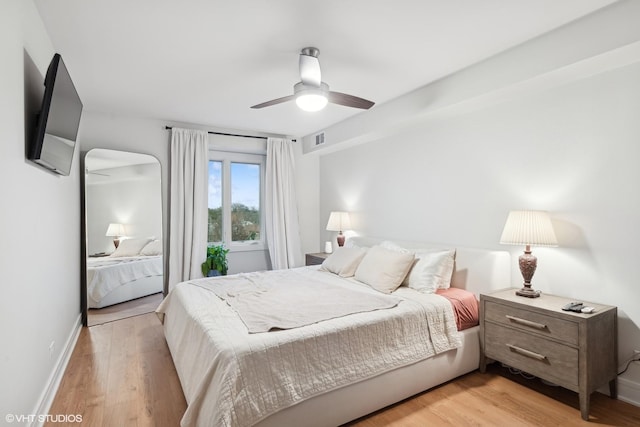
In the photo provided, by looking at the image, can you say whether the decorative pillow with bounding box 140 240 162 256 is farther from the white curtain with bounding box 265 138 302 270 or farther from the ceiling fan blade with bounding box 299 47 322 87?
the ceiling fan blade with bounding box 299 47 322 87

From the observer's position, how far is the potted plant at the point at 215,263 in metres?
4.65

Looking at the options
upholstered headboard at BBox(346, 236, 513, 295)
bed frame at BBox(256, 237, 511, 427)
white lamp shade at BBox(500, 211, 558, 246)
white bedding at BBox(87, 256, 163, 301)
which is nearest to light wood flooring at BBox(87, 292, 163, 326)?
white bedding at BBox(87, 256, 163, 301)

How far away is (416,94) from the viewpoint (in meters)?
3.38

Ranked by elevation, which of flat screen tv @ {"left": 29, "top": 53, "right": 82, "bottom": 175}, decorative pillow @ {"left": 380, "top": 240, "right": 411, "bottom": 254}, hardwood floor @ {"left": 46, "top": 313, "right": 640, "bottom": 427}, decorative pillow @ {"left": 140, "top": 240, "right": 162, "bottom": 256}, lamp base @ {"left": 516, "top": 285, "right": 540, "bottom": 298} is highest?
flat screen tv @ {"left": 29, "top": 53, "right": 82, "bottom": 175}

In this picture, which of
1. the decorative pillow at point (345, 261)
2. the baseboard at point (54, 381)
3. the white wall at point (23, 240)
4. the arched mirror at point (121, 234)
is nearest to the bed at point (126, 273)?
the arched mirror at point (121, 234)

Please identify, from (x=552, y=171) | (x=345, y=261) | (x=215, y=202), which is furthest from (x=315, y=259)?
(x=552, y=171)

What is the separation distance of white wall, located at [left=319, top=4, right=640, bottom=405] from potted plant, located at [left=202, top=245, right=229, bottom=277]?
2.55 metres

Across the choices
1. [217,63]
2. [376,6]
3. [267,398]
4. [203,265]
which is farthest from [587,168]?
[203,265]

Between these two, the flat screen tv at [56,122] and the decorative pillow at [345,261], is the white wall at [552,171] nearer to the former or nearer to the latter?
the decorative pillow at [345,261]

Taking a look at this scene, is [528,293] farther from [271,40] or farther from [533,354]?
[271,40]

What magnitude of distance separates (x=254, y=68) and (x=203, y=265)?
2844 mm

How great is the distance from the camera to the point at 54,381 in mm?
2400

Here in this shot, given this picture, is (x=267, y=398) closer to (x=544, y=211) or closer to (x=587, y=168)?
(x=544, y=211)

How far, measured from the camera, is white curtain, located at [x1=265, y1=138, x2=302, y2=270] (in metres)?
5.19
